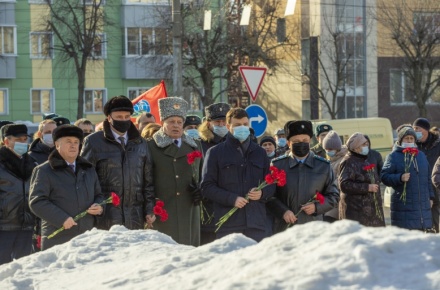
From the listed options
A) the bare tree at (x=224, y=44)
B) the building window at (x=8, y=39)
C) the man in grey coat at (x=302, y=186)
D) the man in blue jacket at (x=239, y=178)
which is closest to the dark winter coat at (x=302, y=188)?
the man in grey coat at (x=302, y=186)

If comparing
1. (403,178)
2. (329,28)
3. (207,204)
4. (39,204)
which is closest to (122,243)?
(39,204)

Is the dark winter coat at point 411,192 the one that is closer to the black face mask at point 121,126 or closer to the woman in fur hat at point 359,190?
the woman in fur hat at point 359,190

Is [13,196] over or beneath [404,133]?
beneath

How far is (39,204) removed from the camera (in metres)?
8.88

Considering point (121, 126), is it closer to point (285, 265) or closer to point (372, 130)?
point (285, 265)

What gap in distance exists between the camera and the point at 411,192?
520 inches

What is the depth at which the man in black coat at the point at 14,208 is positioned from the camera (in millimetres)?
10375

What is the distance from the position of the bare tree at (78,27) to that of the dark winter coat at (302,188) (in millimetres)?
34632

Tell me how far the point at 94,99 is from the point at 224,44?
11.9 m

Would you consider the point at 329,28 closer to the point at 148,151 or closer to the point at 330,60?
the point at 330,60

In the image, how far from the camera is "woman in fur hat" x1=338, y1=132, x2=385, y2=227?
12359mm

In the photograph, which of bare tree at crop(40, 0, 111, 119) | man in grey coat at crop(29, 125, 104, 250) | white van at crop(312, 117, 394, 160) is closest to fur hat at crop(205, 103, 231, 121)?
man in grey coat at crop(29, 125, 104, 250)

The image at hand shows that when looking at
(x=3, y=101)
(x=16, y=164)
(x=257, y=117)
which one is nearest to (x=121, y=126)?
(x=16, y=164)

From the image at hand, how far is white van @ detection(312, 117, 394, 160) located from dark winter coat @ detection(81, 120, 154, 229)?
2563cm
